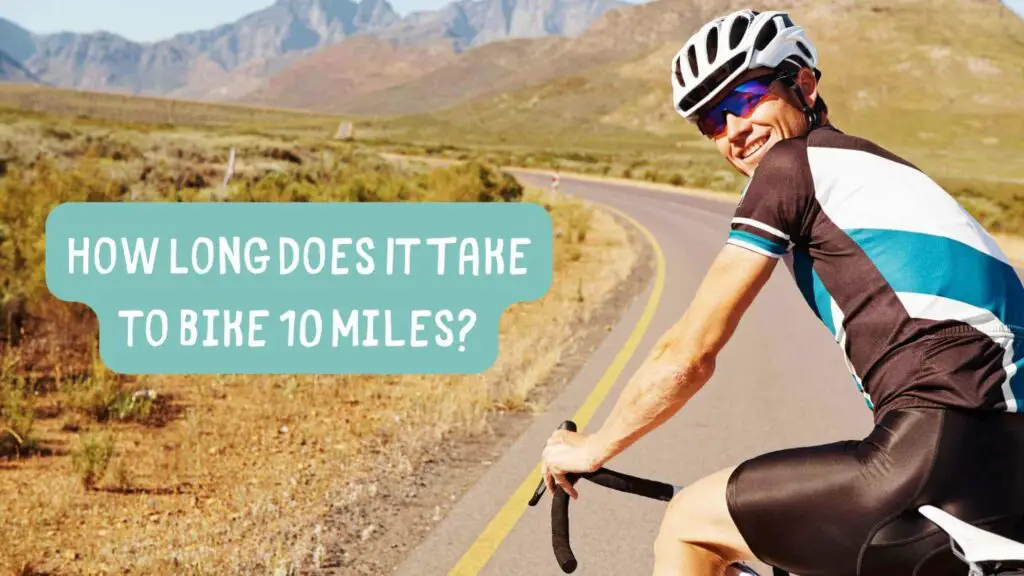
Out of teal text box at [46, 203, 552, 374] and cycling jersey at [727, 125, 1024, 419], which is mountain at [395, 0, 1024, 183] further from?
cycling jersey at [727, 125, 1024, 419]

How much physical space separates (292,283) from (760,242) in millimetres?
7498

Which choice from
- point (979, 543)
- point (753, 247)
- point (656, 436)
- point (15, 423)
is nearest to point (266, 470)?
point (15, 423)

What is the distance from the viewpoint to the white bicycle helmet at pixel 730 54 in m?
2.52

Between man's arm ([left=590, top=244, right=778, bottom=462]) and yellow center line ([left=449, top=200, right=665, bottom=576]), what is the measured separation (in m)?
2.67

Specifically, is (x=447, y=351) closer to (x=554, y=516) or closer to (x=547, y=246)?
(x=547, y=246)

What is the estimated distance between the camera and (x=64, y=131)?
32094mm

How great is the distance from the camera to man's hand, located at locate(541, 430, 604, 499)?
97.1 inches

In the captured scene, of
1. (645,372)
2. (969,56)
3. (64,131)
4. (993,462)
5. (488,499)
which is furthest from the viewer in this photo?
(969,56)

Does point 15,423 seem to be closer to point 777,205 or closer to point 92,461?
point 92,461

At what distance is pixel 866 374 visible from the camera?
2367 mm

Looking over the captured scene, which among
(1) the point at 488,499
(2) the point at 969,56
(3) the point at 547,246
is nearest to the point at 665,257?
(3) the point at 547,246

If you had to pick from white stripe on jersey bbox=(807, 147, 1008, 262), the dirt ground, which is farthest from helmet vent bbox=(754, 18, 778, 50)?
the dirt ground

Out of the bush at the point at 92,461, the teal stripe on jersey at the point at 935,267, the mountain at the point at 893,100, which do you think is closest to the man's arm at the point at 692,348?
the teal stripe on jersey at the point at 935,267

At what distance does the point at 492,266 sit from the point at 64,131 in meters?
26.4
